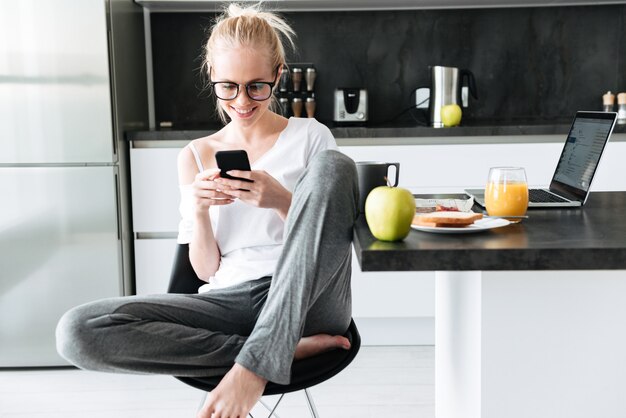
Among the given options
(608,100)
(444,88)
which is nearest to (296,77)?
(444,88)

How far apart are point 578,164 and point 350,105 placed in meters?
1.75

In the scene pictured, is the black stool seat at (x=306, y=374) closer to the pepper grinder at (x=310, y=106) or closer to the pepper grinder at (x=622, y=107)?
the pepper grinder at (x=310, y=106)

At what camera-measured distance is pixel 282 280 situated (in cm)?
146

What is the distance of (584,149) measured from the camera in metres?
1.85

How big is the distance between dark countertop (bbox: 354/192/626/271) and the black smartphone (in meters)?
0.39

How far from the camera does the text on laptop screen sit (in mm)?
1757

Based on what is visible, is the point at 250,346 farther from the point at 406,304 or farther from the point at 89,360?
the point at 406,304

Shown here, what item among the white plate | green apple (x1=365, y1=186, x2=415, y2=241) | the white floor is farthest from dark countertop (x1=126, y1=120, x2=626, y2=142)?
green apple (x1=365, y1=186, x2=415, y2=241)

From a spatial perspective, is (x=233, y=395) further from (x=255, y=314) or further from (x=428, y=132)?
(x=428, y=132)

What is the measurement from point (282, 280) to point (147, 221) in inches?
71.4

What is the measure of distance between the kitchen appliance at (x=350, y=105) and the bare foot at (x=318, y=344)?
1.94 metres

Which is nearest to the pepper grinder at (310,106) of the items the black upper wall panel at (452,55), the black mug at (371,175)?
the black upper wall panel at (452,55)

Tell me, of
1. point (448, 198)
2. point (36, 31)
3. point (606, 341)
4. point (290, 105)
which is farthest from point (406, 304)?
point (606, 341)

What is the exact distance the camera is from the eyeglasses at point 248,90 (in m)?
1.81
